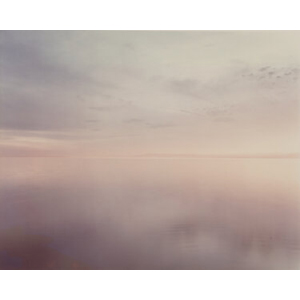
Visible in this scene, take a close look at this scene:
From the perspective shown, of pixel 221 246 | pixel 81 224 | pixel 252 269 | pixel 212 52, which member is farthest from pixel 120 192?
pixel 212 52

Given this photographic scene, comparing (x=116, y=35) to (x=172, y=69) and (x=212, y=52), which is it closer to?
(x=172, y=69)

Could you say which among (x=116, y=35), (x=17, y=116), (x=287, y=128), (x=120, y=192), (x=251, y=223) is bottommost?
(x=251, y=223)

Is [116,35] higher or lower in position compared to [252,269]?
higher

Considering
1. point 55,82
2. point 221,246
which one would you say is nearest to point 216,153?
point 221,246

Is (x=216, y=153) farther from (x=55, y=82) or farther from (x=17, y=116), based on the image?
(x=17, y=116)

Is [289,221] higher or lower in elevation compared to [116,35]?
lower

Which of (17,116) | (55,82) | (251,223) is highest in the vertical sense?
(55,82)
